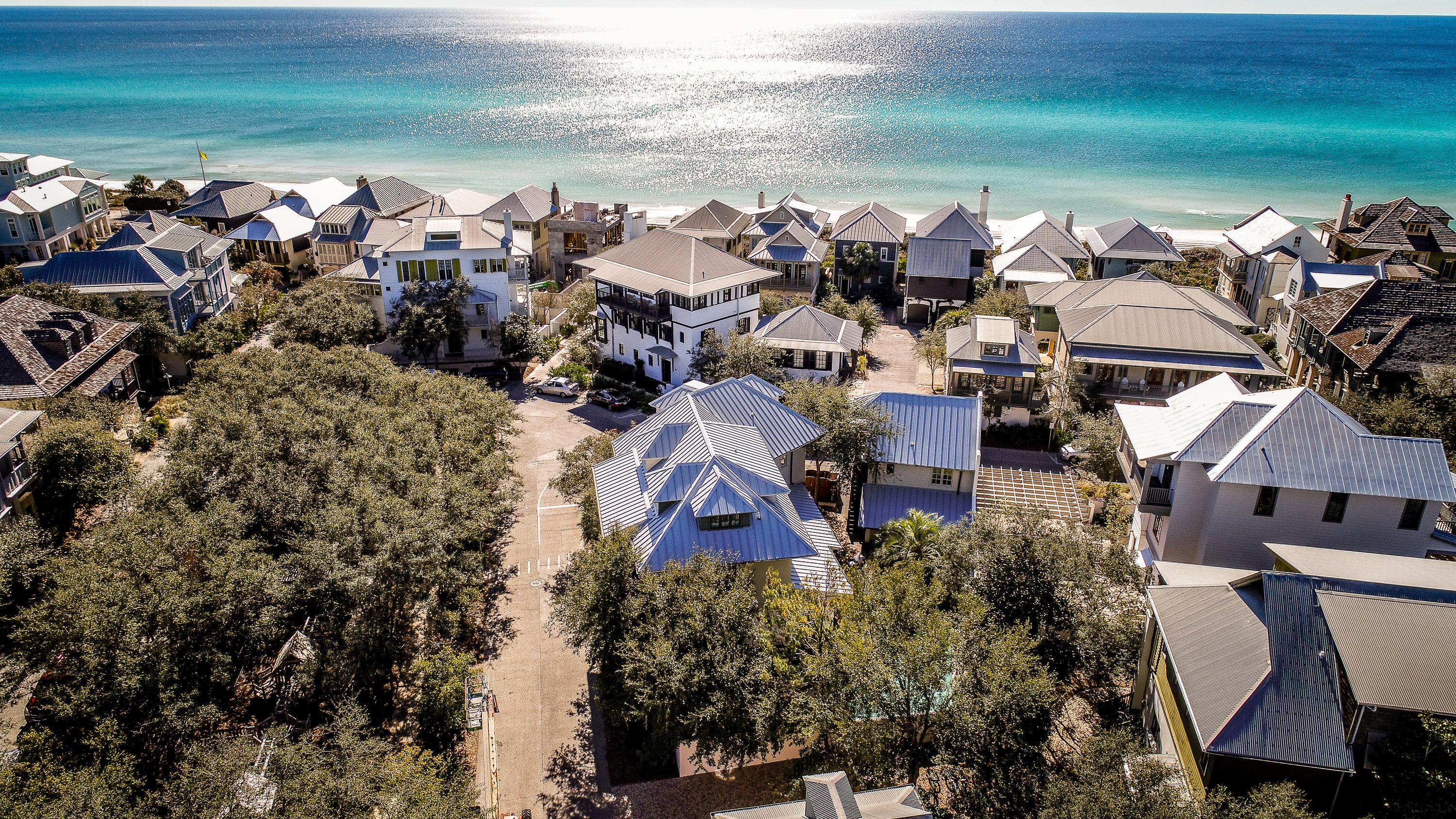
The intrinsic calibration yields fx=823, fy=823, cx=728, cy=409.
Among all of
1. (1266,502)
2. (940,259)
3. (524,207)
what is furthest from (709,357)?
(524,207)

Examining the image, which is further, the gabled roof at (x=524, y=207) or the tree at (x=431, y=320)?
the gabled roof at (x=524, y=207)

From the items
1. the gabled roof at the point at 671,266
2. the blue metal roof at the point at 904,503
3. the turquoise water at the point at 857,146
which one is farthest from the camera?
the turquoise water at the point at 857,146

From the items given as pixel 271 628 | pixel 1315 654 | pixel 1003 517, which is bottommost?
pixel 1003 517

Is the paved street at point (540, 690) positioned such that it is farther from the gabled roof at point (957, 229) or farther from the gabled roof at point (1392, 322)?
the gabled roof at point (957, 229)

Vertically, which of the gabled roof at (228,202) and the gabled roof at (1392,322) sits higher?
the gabled roof at (228,202)

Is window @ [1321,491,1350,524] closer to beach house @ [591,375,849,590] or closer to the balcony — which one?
beach house @ [591,375,849,590]

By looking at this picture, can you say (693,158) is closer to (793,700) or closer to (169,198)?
(169,198)

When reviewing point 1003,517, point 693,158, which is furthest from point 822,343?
point 693,158

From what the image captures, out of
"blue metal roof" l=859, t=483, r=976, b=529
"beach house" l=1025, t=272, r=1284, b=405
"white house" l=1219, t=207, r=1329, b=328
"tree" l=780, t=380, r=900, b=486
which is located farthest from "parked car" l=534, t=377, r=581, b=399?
"white house" l=1219, t=207, r=1329, b=328

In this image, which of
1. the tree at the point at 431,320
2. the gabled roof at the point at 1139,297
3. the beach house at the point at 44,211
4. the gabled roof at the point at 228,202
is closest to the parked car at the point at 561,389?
the tree at the point at 431,320
